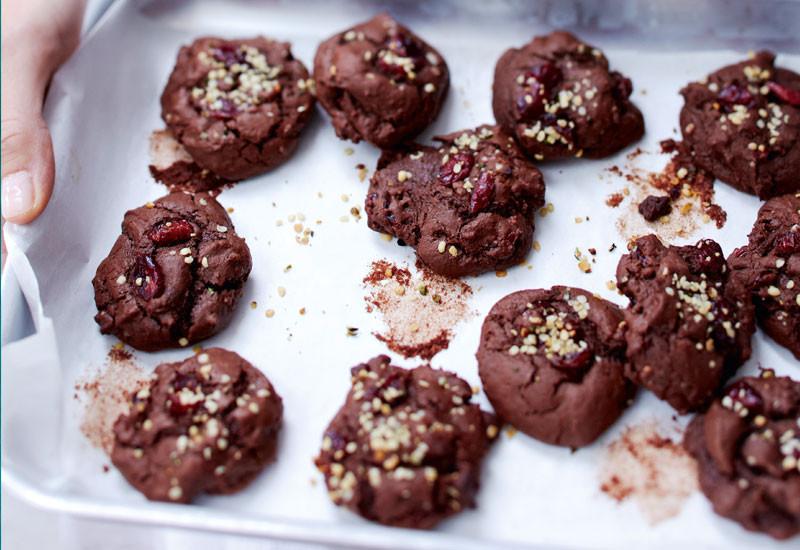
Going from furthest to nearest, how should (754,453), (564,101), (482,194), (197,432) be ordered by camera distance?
1. (564,101)
2. (482,194)
3. (197,432)
4. (754,453)

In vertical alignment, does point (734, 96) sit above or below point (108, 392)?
above

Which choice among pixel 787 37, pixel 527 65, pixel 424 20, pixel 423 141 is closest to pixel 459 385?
pixel 423 141

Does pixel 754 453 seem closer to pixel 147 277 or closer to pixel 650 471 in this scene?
pixel 650 471

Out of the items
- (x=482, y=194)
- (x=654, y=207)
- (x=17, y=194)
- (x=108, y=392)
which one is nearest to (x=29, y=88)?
(x=17, y=194)

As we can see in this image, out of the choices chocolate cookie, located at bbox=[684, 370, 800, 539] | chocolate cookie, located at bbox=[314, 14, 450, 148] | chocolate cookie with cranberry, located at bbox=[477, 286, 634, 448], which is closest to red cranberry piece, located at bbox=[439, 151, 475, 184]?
chocolate cookie, located at bbox=[314, 14, 450, 148]

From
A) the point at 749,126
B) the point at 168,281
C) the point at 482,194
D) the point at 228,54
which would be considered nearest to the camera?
the point at 168,281

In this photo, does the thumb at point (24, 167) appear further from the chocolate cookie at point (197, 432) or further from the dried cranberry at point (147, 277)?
the chocolate cookie at point (197, 432)
